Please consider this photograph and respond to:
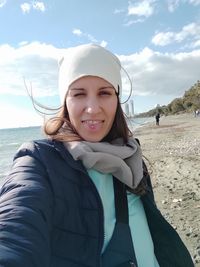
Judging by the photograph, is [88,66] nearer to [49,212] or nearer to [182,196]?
[49,212]

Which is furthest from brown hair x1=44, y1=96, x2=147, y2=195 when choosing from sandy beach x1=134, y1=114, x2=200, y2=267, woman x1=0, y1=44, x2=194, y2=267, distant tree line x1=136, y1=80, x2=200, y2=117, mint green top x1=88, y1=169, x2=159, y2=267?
distant tree line x1=136, y1=80, x2=200, y2=117

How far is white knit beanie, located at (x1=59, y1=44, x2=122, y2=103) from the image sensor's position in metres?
2.24

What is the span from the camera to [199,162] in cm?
1520

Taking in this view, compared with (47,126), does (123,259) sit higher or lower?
lower

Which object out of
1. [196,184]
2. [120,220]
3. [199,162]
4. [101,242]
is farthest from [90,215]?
[199,162]

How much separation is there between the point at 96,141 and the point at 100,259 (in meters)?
0.72

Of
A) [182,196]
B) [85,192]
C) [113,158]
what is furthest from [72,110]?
[182,196]

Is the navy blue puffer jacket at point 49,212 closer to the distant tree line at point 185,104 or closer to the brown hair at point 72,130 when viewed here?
the brown hair at point 72,130

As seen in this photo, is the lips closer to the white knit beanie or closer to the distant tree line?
the white knit beanie

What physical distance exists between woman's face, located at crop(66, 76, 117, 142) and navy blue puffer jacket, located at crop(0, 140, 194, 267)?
0.83 ft

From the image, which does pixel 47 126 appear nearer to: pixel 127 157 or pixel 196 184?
pixel 127 157

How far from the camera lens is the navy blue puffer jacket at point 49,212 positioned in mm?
1487

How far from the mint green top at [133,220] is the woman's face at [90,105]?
0.94 feet

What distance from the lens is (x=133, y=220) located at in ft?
7.18
